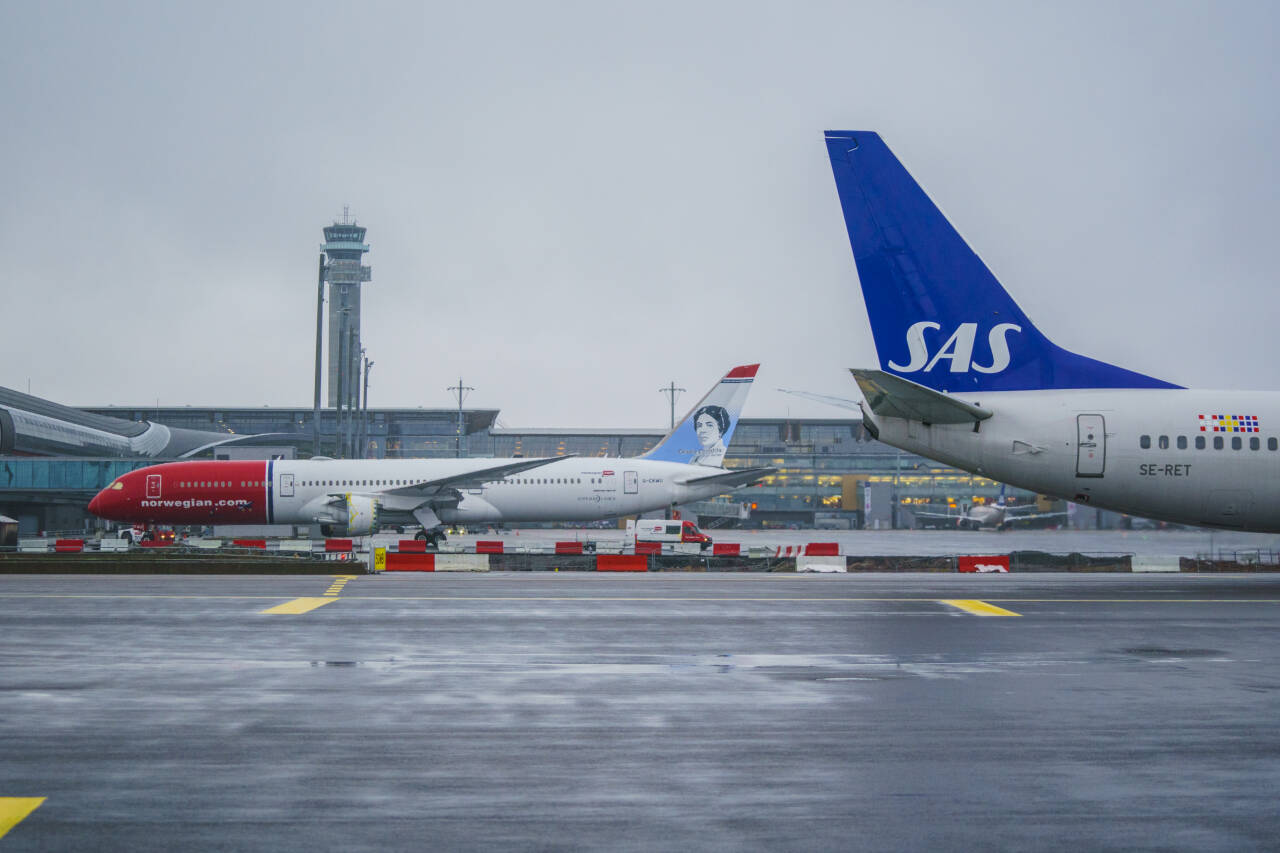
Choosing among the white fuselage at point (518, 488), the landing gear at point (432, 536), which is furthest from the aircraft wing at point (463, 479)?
the landing gear at point (432, 536)

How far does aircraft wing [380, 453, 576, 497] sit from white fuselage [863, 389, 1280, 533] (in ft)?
98.3

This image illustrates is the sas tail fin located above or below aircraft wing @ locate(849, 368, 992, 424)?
above

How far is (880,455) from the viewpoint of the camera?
12069 cm

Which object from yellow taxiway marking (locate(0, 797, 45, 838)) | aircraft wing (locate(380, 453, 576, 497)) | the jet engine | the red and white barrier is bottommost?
the red and white barrier

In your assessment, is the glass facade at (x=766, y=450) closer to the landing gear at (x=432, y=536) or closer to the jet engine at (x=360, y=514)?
the landing gear at (x=432, y=536)

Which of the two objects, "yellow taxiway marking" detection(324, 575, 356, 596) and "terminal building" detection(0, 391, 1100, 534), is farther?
"terminal building" detection(0, 391, 1100, 534)

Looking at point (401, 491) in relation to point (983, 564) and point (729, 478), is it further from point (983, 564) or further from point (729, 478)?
point (983, 564)

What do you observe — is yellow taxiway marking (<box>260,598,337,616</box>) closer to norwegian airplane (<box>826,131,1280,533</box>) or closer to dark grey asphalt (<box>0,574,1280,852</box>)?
dark grey asphalt (<box>0,574,1280,852</box>)

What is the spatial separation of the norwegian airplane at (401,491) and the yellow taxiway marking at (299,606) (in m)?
31.5

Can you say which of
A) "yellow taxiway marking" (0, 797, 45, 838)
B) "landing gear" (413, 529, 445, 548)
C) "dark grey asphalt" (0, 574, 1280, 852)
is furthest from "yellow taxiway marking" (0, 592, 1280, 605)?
"landing gear" (413, 529, 445, 548)

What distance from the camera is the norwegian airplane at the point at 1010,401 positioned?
68.6 feet

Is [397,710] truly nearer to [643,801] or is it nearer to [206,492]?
[643,801]

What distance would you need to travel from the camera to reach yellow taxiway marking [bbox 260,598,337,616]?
16094 mm

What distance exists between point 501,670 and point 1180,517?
17.3 meters
